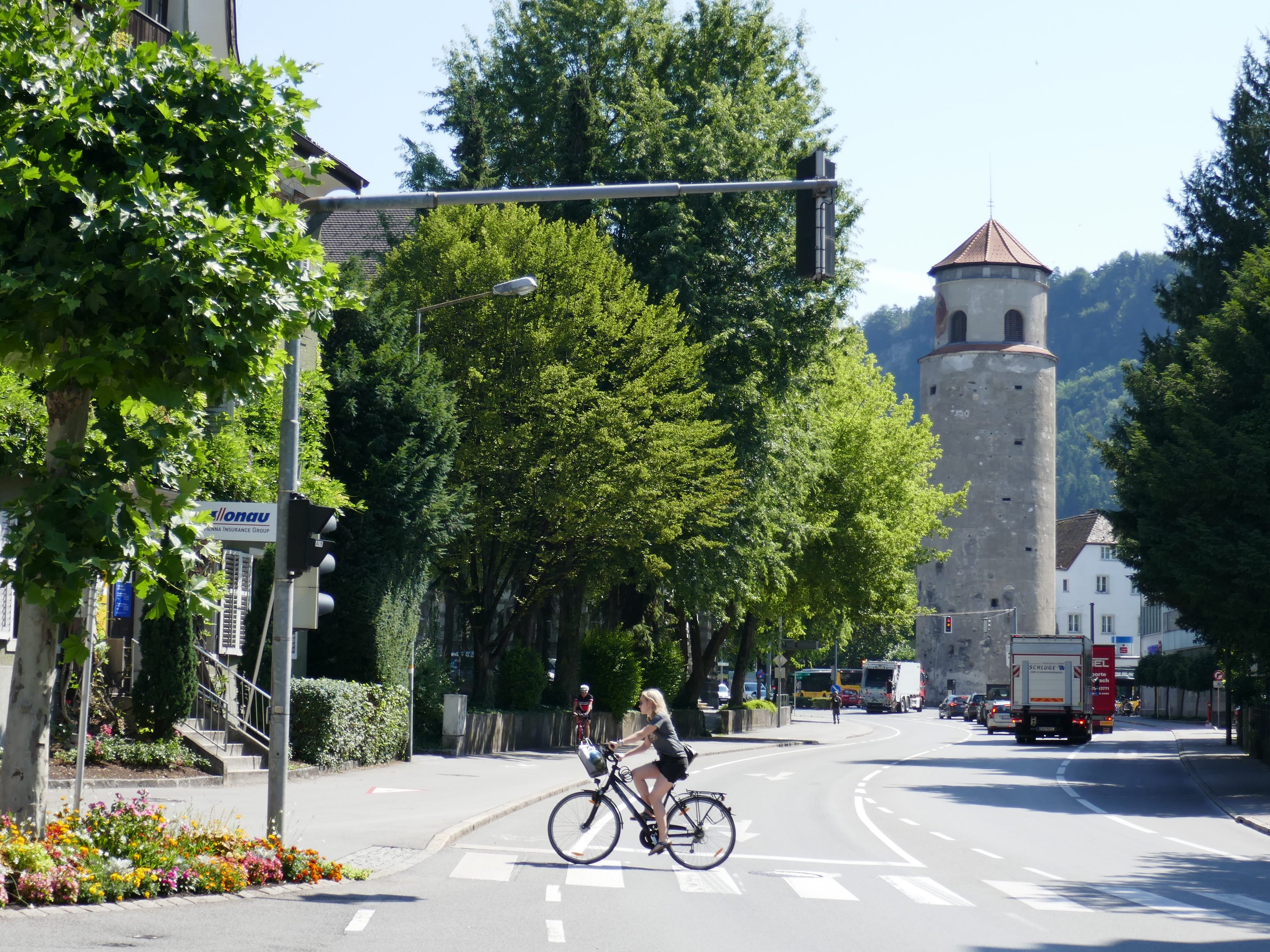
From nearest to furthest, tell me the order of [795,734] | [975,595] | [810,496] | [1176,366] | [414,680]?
1. [414,680]
2. [1176,366]
3. [810,496]
4. [795,734]
5. [975,595]

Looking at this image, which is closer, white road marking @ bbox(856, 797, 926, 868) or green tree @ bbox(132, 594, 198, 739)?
white road marking @ bbox(856, 797, 926, 868)

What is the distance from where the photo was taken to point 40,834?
10.8 m

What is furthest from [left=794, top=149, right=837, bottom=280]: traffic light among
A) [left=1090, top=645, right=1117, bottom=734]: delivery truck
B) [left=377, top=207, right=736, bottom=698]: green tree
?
[left=1090, top=645, right=1117, bottom=734]: delivery truck

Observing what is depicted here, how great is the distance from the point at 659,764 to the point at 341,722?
11.9 m

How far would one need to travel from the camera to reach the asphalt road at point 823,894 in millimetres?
10008

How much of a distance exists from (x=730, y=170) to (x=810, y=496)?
16.0 metres

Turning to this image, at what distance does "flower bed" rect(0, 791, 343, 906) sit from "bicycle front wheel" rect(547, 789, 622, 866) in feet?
8.40

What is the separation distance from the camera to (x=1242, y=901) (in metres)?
13.3

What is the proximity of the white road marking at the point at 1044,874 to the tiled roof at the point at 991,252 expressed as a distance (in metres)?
90.1

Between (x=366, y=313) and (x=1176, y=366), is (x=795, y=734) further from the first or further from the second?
(x=366, y=313)

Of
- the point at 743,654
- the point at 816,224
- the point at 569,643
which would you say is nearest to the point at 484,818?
the point at 816,224

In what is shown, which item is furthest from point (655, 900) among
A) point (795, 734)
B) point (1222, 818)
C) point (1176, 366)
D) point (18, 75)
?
point (795, 734)

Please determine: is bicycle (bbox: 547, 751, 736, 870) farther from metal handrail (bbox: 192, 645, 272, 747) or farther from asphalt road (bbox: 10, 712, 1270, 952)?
metal handrail (bbox: 192, 645, 272, 747)

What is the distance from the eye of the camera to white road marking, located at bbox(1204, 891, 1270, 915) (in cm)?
1273
